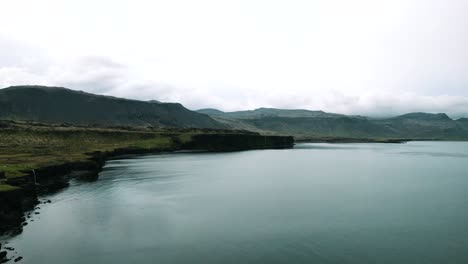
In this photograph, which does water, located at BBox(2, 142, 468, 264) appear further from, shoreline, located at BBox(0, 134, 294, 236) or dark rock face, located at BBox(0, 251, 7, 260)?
shoreline, located at BBox(0, 134, 294, 236)

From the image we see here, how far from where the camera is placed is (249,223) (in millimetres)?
56938

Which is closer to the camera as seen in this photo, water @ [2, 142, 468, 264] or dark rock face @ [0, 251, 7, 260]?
dark rock face @ [0, 251, 7, 260]

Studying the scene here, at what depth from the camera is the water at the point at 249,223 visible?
43031 millimetres

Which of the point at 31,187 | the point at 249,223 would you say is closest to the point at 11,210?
the point at 31,187

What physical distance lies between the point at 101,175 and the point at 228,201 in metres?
51.0

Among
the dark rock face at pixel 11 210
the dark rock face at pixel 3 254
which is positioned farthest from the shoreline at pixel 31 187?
the dark rock face at pixel 3 254

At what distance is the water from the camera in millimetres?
43031

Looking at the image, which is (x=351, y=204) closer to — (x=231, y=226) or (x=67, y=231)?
(x=231, y=226)

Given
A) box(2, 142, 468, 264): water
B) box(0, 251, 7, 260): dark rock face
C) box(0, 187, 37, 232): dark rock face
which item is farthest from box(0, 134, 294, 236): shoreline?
box(0, 251, 7, 260): dark rock face

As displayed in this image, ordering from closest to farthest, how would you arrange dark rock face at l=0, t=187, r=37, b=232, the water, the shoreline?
1. the water
2. dark rock face at l=0, t=187, r=37, b=232
3. the shoreline

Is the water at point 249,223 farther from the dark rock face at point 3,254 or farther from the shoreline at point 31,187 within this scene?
the shoreline at point 31,187

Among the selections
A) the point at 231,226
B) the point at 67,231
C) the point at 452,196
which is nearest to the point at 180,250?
the point at 231,226

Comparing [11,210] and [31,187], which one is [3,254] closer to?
[11,210]

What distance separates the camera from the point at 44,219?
55938 millimetres
